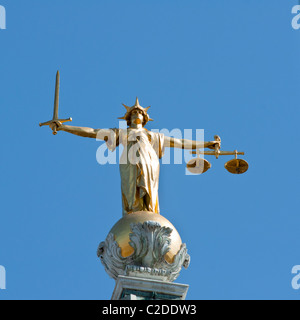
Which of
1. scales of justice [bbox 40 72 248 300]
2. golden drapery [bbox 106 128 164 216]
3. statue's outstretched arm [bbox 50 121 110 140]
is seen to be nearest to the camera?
scales of justice [bbox 40 72 248 300]

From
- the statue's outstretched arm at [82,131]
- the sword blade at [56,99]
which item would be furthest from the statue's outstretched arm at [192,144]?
the sword blade at [56,99]

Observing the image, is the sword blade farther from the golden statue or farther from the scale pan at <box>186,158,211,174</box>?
the scale pan at <box>186,158,211,174</box>

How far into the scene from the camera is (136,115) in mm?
37406

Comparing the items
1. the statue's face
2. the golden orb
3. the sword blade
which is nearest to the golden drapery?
the statue's face

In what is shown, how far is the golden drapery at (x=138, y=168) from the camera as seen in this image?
36.1 meters

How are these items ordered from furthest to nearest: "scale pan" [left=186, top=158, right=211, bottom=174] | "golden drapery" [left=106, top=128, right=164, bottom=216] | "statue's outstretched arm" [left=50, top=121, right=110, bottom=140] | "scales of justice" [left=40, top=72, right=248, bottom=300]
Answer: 1. "scale pan" [left=186, top=158, right=211, bottom=174]
2. "statue's outstretched arm" [left=50, top=121, right=110, bottom=140]
3. "golden drapery" [left=106, top=128, right=164, bottom=216]
4. "scales of justice" [left=40, top=72, right=248, bottom=300]

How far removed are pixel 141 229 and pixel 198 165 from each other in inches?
129

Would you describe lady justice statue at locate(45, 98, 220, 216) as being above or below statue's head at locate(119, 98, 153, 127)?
below

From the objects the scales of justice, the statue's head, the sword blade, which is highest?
the statue's head

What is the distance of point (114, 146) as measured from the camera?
36.8 meters

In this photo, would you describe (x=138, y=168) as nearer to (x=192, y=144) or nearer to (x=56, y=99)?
(x=192, y=144)

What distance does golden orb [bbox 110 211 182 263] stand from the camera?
114 ft

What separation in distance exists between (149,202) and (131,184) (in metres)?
0.60
